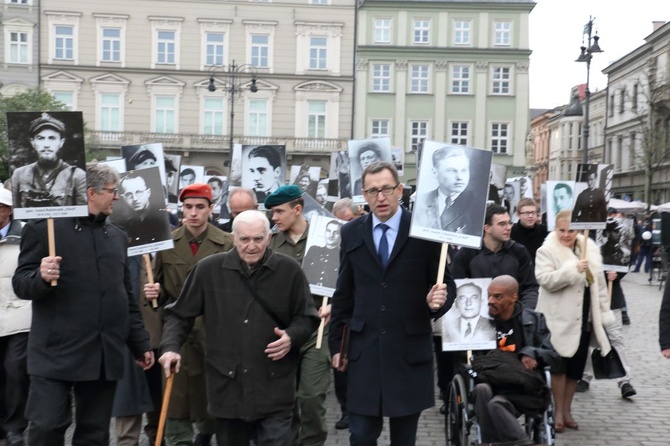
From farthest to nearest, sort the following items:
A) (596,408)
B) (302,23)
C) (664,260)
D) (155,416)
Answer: (302,23)
(664,260)
(596,408)
(155,416)

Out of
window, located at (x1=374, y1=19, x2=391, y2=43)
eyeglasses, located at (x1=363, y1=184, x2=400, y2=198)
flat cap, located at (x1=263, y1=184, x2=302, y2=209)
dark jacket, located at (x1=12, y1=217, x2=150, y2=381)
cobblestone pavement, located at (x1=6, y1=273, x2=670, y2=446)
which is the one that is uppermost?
window, located at (x1=374, y1=19, x2=391, y2=43)

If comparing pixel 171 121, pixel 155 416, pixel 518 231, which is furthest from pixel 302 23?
pixel 155 416

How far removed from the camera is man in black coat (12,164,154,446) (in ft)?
16.8

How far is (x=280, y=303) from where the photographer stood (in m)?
5.10

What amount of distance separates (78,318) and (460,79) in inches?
2070

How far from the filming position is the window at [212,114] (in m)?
54.3

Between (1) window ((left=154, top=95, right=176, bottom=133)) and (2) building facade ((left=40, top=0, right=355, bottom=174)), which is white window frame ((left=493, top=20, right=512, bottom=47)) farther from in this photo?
(1) window ((left=154, top=95, right=176, bottom=133))

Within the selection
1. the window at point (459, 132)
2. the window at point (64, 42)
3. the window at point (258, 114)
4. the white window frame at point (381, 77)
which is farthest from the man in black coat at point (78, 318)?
the window at point (459, 132)

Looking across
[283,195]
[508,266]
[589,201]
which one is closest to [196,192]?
[283,195]

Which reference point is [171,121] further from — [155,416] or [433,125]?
[155,416]

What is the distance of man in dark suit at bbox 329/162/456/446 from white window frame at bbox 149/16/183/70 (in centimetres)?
5067

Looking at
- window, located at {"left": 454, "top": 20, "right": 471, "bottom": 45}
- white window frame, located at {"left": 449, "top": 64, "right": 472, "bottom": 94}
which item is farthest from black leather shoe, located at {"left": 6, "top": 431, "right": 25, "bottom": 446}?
window, located at {"left": 454, "top": 20, "right": 471, "bottom": 45}

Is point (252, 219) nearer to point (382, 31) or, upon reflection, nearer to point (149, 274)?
point (149, 274)

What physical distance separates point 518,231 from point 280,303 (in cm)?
565
